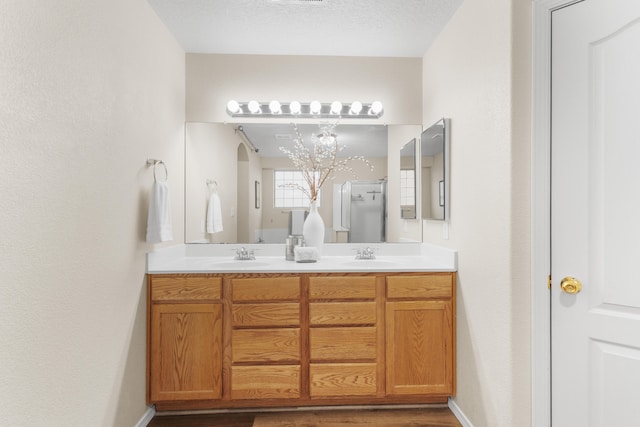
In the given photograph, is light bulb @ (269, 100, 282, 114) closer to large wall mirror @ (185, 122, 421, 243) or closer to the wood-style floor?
large wall mirror @ (185, 122, 421, 243)

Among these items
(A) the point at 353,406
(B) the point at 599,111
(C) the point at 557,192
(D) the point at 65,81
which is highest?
(D) the point at 65,81

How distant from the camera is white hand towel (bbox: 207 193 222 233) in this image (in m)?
2.73

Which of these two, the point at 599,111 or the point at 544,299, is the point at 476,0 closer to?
the point at 599,111

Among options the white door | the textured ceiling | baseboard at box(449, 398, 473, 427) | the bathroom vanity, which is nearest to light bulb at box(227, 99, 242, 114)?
the textured ceiling

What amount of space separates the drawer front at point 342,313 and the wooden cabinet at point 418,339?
0.12m

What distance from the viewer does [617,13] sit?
136 cm

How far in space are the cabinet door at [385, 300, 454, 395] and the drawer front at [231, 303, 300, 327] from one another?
58 centimetres

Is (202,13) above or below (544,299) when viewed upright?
above

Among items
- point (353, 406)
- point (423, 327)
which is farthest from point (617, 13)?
point (353, 406)

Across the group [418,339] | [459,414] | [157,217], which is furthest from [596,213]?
[157,217]

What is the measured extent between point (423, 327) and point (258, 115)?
1.91 metres

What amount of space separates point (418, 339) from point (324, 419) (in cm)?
74

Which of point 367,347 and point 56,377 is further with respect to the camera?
point 367,347

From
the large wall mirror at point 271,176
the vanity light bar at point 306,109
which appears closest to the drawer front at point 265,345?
the large wall mirror at point 271,176
